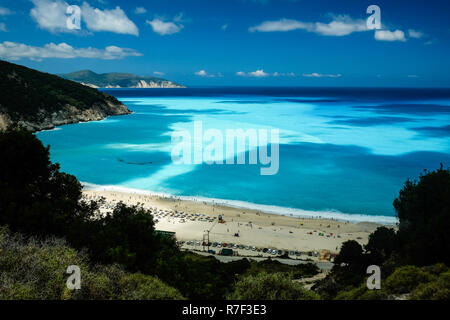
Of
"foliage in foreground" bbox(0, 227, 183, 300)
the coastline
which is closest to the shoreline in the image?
the coastline

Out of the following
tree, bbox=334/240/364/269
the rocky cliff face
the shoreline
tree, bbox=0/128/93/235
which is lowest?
tree, bbox=334/240/364/269

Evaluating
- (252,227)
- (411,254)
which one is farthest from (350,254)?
(252,227)

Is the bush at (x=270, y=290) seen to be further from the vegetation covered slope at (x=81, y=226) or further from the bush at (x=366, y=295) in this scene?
the bush at (x=366, y=295)

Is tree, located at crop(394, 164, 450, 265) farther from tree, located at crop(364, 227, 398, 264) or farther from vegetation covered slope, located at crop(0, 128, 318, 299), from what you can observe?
vegetation covered slope, located at crop(0, 128, 318, 299)

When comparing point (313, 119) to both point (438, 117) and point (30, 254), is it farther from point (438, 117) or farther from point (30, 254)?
point (30, 254)

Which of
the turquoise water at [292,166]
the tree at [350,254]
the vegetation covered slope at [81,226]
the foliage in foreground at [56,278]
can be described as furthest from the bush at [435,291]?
the turquoise water at [292,166]

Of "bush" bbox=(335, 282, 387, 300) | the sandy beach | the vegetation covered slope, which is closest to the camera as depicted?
"bush" bbox=(335, 282, 387, 300)
